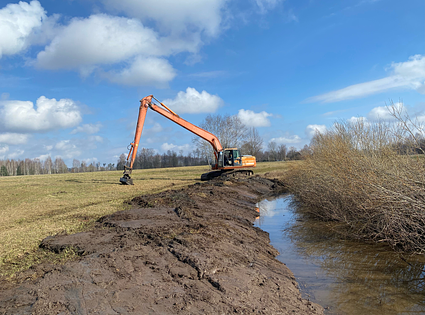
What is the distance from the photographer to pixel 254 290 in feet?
14.2

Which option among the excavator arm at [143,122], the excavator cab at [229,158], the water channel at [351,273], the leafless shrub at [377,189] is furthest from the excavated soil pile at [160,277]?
the excavator cab at [229,158]

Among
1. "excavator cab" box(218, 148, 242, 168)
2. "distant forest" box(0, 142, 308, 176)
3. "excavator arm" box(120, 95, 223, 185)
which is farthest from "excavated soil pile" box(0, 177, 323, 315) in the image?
"distant forest" box(0, 142, 308, 176)

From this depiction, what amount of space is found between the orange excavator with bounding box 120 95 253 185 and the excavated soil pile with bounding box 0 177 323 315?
13.6 meters

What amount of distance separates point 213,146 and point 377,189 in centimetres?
1799

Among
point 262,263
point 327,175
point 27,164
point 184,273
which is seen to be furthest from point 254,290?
point 27,164

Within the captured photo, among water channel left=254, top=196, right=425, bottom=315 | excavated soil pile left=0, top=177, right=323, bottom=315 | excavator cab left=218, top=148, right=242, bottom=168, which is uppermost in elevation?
excavator cab left=218, top=148, right=242, bottom=168

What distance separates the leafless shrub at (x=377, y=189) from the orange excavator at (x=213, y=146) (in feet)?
41.1

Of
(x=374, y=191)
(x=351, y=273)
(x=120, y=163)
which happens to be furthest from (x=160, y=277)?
(x=120, y=163)

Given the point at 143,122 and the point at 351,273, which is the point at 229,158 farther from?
the point at 351,273

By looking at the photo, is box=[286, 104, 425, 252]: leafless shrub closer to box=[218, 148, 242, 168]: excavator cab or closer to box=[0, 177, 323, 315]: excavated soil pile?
box=[0, 177, 323, 315]: excavated soil pile

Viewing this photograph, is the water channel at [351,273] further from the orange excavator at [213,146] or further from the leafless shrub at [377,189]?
the orange excavator at [213,146]

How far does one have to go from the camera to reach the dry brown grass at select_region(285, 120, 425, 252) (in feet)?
19.3

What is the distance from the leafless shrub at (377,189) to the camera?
587 centimetres

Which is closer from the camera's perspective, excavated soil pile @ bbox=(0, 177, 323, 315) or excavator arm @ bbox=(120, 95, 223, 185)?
excavated soil pile @ bbox=(0, 177, 323, 315)
